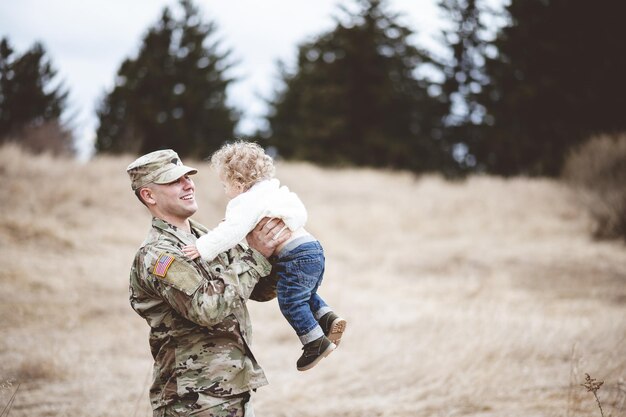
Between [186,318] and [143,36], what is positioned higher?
[143,36]

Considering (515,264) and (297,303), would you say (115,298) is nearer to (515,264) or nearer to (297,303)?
(297,303)

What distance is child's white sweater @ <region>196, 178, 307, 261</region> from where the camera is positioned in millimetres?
2750

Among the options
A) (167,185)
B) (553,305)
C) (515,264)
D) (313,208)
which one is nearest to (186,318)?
(167,185)

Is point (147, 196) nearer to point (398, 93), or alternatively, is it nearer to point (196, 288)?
point (196, 288)

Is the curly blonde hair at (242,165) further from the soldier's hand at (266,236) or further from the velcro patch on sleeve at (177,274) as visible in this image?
the velcro patch on sleeve at (177,274)

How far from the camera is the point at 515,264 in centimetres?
1287

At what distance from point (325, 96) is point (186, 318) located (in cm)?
3191

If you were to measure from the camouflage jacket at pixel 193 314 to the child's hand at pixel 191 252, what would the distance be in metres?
0.04

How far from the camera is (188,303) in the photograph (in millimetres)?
2490

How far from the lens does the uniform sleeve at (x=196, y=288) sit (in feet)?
8.13

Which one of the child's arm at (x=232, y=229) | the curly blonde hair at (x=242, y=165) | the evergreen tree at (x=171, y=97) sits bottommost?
the child's arm at (x=232, y=229)

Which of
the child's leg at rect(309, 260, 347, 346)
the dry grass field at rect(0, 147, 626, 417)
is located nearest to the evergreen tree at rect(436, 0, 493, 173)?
the dry grass field at rect(0, 147, 626, 417)

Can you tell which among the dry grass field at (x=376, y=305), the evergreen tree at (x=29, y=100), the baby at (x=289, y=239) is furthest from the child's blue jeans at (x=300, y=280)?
the evergreen tree at (x=29, y=100)

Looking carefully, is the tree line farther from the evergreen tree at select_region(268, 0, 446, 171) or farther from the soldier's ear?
the soldier's ear
